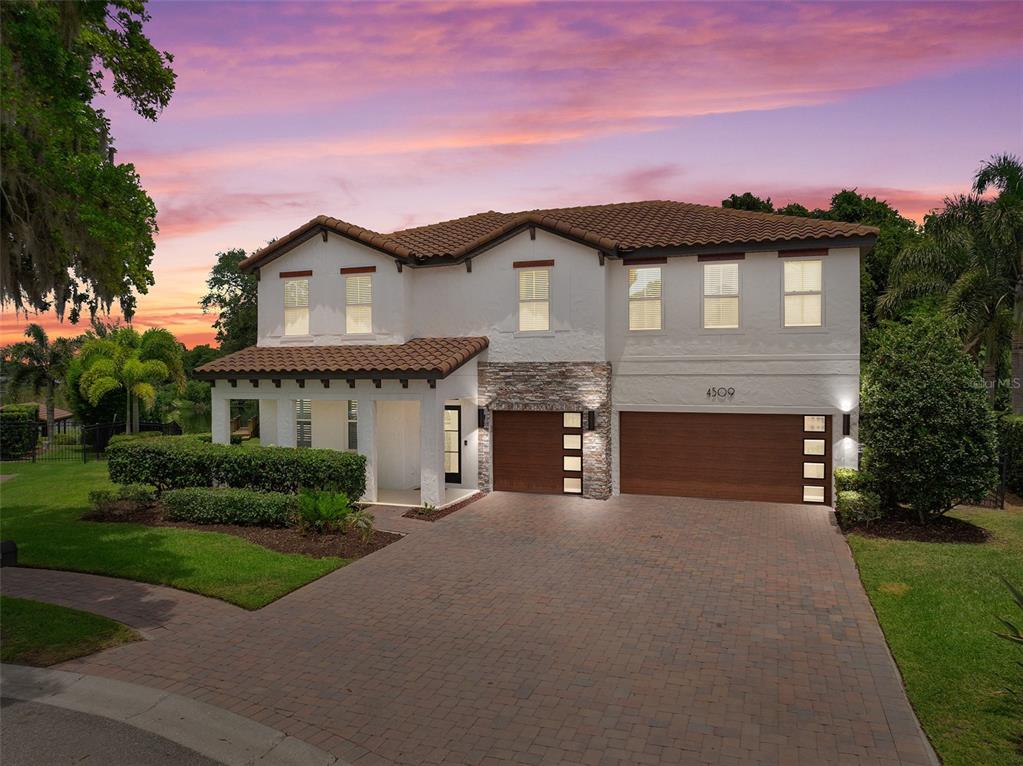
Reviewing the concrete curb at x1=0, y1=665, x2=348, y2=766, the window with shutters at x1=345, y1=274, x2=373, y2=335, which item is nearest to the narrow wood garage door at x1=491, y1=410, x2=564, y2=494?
the window with shutters at x1=345, y1=274, x2=373, y2=335

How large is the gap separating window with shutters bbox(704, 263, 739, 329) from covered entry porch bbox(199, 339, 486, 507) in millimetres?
5941

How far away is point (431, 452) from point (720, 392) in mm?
7385

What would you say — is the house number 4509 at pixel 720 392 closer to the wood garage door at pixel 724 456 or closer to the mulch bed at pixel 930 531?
the wood garage door at pixel 724 456

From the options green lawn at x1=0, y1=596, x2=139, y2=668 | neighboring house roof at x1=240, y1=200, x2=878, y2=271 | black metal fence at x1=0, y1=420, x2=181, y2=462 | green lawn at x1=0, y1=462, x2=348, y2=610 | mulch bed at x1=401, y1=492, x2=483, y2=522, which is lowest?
green lawn at x1=0, y1=596, x2=139, y2=668

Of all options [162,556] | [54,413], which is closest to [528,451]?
[162,556]

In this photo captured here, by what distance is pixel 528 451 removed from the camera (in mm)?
18703

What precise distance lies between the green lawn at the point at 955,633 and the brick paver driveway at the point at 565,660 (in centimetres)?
29

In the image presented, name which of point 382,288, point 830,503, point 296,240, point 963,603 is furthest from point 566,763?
point 296,240

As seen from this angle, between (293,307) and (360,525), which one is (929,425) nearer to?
(360,525)

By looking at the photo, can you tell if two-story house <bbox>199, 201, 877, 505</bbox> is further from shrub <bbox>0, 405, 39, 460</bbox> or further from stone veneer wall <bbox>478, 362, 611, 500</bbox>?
shrub <bbox>0, 405, 39, 460</bbox>

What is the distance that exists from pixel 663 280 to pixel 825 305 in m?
3.92

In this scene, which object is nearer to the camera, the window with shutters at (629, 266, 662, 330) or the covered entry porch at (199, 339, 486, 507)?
the covered entry porch at (199, 339, 486, 507)

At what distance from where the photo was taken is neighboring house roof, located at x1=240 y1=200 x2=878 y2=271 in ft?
56.2

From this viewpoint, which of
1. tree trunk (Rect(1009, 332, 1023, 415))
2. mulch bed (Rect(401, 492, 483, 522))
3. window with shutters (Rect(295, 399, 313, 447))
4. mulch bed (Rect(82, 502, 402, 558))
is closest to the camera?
mulch bed (Rect(82, 502, 402, 558))
